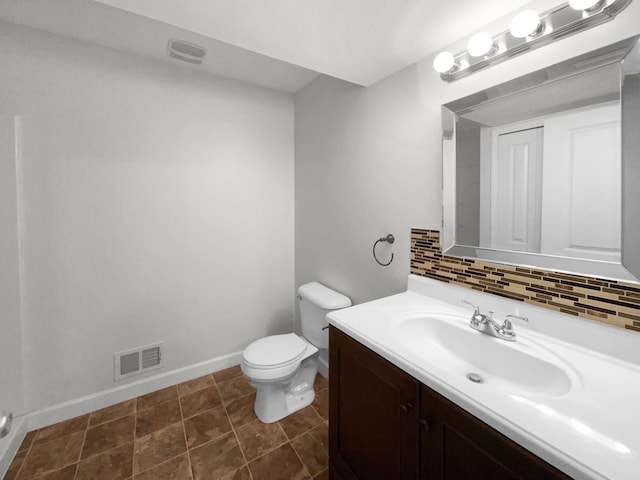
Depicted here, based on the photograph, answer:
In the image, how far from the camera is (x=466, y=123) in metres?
1.25

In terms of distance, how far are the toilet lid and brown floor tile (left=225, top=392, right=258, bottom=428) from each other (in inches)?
16.2

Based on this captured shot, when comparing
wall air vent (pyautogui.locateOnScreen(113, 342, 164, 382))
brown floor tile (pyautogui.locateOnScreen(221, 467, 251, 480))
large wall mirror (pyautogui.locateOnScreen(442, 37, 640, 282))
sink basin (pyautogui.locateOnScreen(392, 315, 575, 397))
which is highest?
large wall mirror (pyautogui.locateOnScreen(442, 37, 640, 282))

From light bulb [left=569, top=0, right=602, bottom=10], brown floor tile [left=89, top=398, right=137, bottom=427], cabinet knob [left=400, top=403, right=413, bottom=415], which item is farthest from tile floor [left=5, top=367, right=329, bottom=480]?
light bulb [left=569, top=0, right=602, bottom=10]

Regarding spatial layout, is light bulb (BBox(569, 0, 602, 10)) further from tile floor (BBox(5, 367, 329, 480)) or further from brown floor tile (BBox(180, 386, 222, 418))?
brown floor tile (BBox(180, 386, 222, 418))

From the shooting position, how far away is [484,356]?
1.06 m

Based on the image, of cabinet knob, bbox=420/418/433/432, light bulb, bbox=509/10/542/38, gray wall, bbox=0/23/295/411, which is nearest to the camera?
cabinet knob, bbox=420/418/433/432

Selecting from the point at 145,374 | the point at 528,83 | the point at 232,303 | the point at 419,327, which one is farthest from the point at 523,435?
the point at 145,374

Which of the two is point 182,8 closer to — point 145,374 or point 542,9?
point 542,9

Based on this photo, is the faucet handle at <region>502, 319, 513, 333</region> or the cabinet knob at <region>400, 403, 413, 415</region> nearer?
the cabinet knob at <region>400, 403, 413, 415</region>

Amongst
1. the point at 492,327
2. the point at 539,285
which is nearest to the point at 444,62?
the point at 539,285

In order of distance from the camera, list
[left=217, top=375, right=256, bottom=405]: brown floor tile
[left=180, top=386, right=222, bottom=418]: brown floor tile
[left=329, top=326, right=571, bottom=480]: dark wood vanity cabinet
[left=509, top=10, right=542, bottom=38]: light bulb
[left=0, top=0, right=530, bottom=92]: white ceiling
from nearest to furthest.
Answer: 1. [left=329, top=326, right=571, bottom=480]: dark wood vanity cabinet
2. [left=509, top=10, right=542, bottom=38]: light bulb
3. [left=0, top=0, right=530, bottom=92]: white ceiling
4. [left=180, top=386, right=222, bottom=418]: brown floor tile
5. [left=217, top=375, right=256, bottom=405]: brown floor tile

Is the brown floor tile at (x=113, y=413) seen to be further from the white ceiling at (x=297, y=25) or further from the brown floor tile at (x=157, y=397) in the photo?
the white ceiling at (x=297, y=25)

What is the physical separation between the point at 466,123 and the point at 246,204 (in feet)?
5.53

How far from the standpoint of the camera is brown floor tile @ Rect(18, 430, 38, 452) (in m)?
1.56
